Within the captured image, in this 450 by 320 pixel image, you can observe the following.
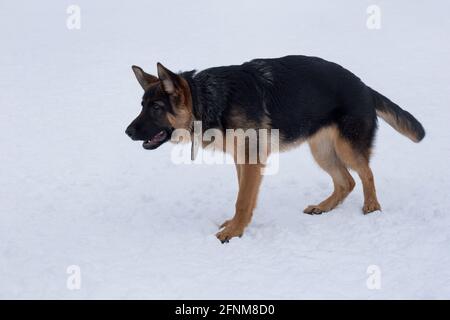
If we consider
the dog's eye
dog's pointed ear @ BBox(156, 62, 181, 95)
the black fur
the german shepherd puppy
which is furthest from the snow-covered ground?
dog's pointed ear @ BBox(156, 62, 181, 95)

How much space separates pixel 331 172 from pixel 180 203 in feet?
6.65

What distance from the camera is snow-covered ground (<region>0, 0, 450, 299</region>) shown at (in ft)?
17.3

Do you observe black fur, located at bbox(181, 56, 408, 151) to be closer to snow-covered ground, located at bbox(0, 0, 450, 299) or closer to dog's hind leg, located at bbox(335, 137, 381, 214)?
dog's hind leg, located at bbox(335, 137, 381, 214)

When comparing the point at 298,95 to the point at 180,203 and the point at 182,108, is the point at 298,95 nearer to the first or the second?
the point at 182,108

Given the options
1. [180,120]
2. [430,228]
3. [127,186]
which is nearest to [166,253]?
[180,120]

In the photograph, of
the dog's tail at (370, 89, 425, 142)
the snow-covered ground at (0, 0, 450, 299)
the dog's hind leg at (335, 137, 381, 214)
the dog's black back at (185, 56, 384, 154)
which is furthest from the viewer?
the dog's tail at (370, 89, 425, 142)

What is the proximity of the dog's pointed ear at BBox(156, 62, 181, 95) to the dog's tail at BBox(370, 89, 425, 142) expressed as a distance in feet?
8.66


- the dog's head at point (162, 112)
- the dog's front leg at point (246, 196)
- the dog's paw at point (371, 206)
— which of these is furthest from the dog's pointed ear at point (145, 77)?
the dog's paw at point (371, 206)

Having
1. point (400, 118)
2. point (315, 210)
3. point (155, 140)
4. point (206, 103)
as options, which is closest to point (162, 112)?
point (155, 140)

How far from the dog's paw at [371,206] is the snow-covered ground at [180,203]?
0.09m

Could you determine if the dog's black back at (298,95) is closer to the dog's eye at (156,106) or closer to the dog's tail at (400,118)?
the dog's tail at (400,118)

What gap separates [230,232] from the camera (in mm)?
6188

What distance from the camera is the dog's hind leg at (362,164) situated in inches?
266
